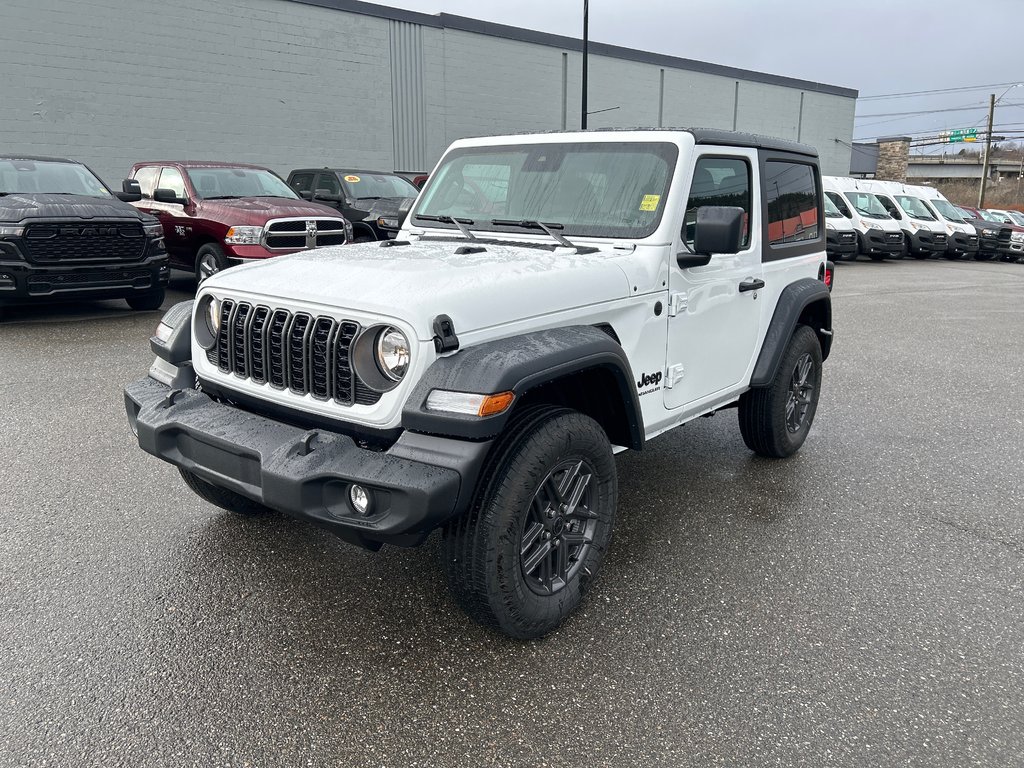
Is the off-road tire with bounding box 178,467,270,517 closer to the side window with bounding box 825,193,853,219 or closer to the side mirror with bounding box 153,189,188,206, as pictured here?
the side mirror with bounding box 153,189,188,206

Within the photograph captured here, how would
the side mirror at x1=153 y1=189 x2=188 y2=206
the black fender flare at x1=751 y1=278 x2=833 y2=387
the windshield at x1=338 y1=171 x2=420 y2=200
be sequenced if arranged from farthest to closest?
the windshield at x1=338 y1=171 x2=420 y2=200, the side mirror at x1=153 y1=189 x2=188 y2=206, the black fender flare at x1=751 y1=278 x2=833 y2=387

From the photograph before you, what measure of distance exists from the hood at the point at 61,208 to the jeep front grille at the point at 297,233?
1.39 meters

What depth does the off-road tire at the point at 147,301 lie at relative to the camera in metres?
9.46

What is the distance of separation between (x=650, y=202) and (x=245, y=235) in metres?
7.01

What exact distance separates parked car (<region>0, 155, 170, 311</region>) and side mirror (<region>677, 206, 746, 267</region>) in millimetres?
7528

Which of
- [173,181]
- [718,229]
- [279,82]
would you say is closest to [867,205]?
[279,82]

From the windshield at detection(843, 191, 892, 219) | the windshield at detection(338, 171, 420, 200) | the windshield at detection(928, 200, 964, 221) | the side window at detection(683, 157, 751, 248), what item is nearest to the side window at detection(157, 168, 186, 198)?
the windshield at detection(338, 171, 420, 200)

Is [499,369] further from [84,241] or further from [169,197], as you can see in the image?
[169,197]

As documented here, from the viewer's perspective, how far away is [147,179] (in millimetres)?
10984

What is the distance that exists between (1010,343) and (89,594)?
10085mm

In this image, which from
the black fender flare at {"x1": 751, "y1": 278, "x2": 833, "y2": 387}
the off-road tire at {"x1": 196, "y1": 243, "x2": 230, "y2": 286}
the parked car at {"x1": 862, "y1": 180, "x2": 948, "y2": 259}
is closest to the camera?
the black fender flare at {"x1": 751, "y1": 278, "x2": 833, "y2": 387}

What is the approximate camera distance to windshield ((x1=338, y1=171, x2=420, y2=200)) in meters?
13.3

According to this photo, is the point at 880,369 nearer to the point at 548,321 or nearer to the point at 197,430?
the point at 548,321

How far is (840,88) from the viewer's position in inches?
1507
